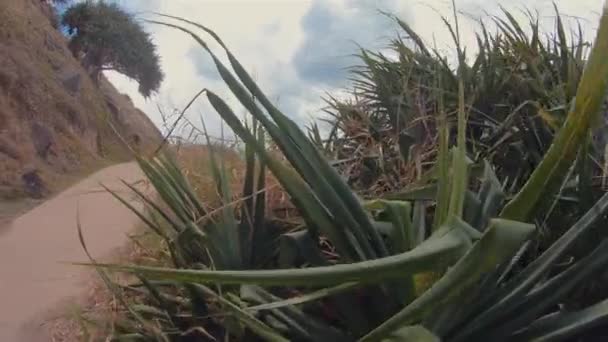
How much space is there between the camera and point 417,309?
1.70 metres

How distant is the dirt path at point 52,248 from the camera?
3.99 m

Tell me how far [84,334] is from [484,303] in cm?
149

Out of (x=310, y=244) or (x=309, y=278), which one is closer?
(x=309, y=278)

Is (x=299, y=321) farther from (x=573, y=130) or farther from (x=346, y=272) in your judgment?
(x=573, y=130)

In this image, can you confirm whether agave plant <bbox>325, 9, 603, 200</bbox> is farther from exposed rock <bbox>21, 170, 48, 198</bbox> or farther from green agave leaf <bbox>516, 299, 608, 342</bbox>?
exposed rock <bbox>21, 170, 48, 198</bbox>

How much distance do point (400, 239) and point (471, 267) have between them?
1.75ft

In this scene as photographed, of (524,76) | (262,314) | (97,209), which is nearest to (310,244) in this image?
(262,314)

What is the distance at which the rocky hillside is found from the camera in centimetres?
2176

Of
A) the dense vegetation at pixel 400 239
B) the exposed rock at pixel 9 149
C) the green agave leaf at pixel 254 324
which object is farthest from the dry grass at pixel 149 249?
the exposed rock at pixel 9 149

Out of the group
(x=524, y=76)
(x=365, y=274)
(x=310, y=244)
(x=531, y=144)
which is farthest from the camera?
(x=524, y=76)

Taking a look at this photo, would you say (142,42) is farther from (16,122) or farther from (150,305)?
(150,305)

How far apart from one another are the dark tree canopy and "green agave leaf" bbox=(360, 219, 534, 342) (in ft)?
114

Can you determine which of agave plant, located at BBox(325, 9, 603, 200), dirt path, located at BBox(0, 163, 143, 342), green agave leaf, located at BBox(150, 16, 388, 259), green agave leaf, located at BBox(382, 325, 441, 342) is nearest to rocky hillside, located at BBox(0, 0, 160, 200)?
dirt path, located at BBox(0, 163, 143, 342)

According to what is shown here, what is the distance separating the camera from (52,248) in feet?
32.5
